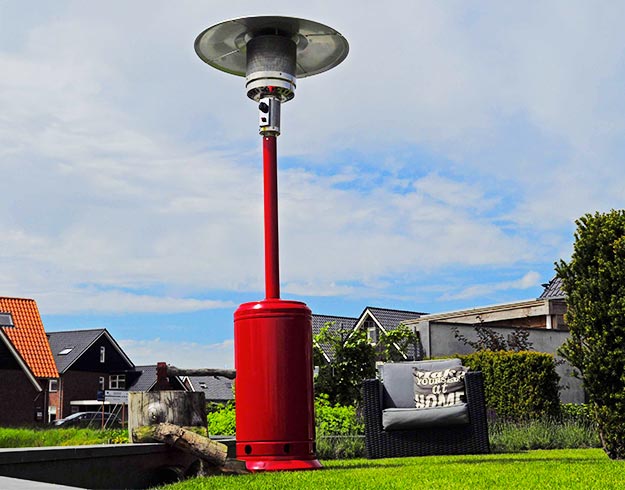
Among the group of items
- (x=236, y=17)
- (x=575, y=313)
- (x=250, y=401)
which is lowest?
(x=250, y=401)

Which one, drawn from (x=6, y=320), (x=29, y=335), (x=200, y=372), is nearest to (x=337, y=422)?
(x=200, y=372)

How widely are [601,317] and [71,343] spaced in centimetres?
4636

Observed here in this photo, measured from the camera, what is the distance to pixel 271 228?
6059 millimetres

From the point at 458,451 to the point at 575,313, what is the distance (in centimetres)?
196

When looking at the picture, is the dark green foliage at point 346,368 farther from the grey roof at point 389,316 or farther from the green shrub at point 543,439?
the grey roof at point 389,316

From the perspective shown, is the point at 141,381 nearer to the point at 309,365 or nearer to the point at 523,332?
the point at 523,332

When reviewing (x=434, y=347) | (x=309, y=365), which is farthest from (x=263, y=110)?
(x=434, y=347)

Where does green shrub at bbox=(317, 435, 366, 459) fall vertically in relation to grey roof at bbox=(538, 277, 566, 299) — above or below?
below

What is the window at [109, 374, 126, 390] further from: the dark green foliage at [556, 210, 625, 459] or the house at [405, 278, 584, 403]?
the dark green foliage at [556, 210, 625, 459]

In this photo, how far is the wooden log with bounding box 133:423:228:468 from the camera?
555 cm

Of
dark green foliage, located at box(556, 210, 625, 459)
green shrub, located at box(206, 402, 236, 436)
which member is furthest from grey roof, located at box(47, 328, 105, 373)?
dark green foliage, located at box(556, 210, 625, 459)

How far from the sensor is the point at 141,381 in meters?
52.8

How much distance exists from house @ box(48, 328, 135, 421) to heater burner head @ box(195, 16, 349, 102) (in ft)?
142

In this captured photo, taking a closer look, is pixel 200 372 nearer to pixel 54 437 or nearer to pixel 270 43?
pixel 54 437
